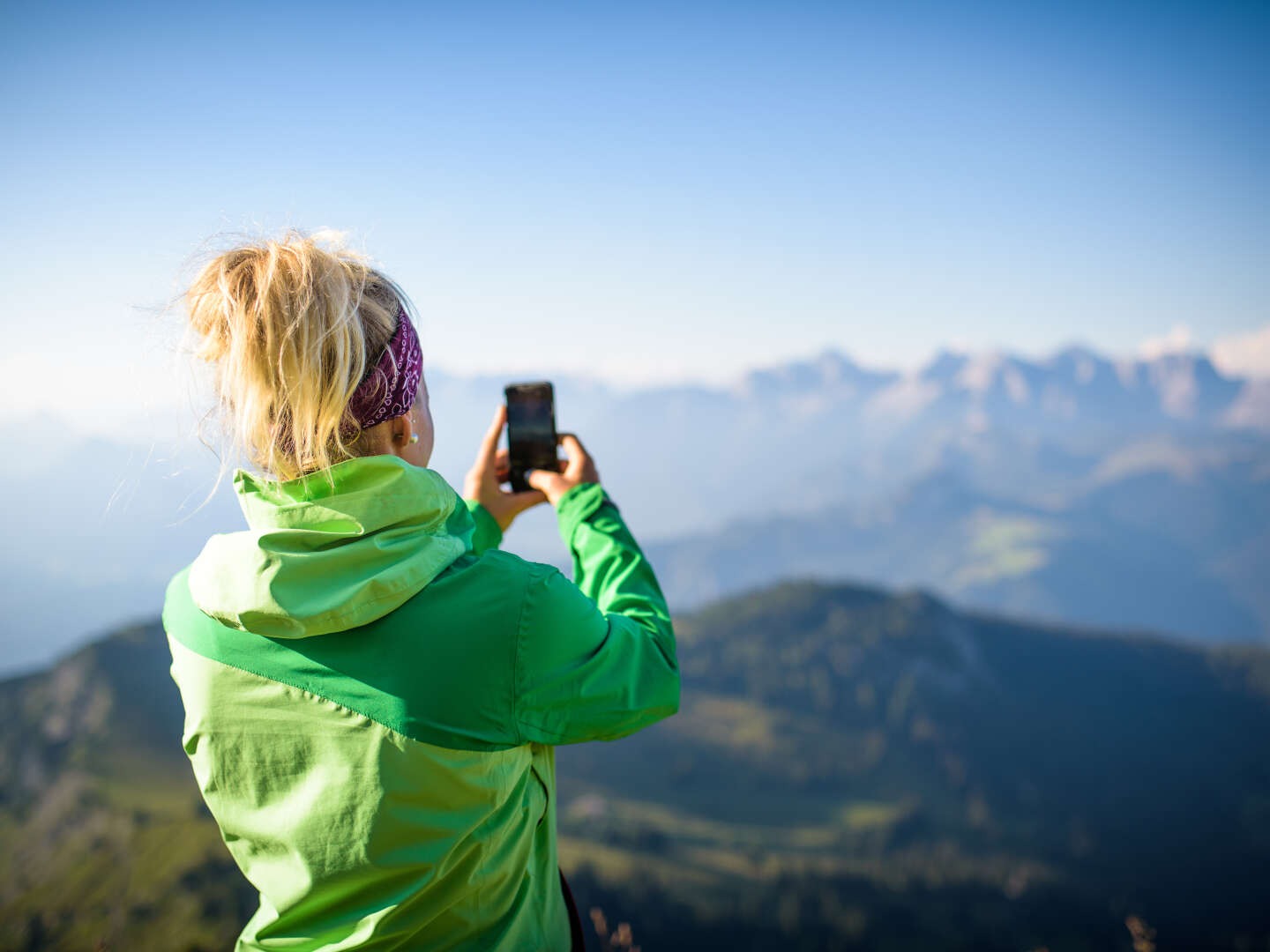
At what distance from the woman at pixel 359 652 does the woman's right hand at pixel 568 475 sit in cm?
74

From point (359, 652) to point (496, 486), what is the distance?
1.26 metres

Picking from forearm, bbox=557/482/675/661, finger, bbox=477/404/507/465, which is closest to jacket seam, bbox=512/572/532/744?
forearm, bbox=557/482/675/661

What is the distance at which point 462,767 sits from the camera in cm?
181

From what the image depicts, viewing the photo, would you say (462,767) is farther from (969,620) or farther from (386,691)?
(969,620)

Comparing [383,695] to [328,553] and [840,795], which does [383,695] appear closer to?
[328,553]

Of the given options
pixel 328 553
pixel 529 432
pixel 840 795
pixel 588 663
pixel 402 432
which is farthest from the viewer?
pixel 840 795

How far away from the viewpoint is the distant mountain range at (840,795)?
3187 inches

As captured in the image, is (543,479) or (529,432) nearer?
(543,479)

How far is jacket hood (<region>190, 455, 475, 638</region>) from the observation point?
1.69 m

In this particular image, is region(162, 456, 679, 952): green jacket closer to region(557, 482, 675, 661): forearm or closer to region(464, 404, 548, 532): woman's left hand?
region(557, 482, 675, 661): forearm

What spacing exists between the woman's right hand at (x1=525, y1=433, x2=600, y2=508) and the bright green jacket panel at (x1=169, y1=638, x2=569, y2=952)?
93cm

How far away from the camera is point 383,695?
1.76 m

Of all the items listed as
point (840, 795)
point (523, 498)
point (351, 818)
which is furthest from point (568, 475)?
point (840, 795)

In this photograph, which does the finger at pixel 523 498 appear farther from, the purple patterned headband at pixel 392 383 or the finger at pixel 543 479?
the purple patterned headband at pixel 392 383
